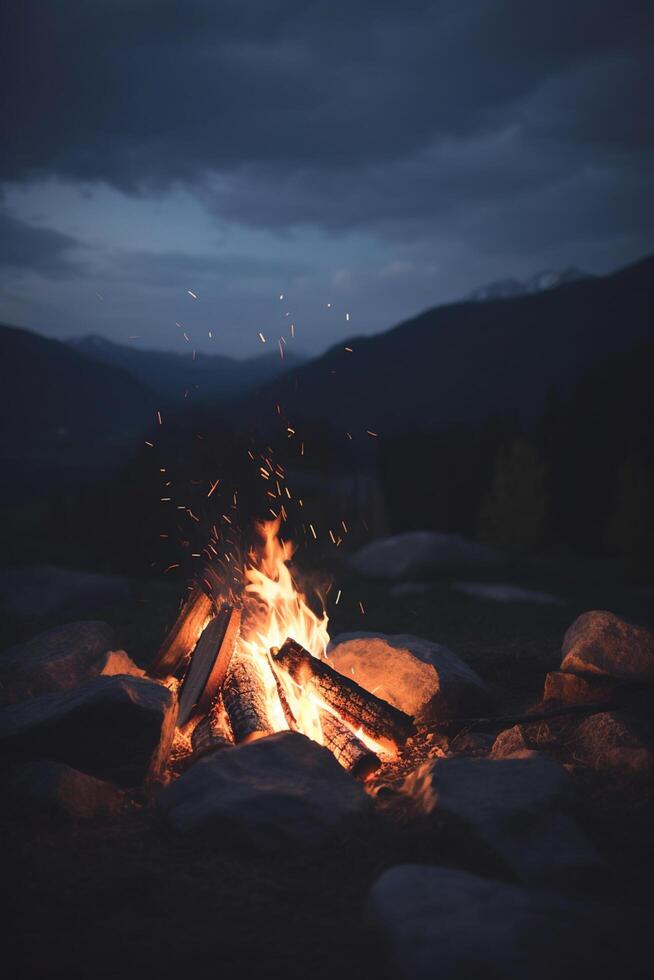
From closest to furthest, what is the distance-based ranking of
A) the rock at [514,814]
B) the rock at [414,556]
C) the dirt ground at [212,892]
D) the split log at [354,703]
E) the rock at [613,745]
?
the dirt ground at [212,892], the rock at [514,814], the rock at [613,745], the split log at [354,703], the rock at [414,556]

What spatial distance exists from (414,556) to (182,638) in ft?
39.4

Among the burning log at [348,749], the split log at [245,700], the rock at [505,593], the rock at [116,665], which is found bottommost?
the rock at [505,593]

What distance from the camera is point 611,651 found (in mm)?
5633

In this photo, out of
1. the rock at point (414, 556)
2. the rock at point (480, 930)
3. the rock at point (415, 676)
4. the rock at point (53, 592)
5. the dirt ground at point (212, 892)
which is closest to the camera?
the rock at point (480, 930)

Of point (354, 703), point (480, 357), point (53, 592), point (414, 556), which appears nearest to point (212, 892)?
point (354, 703)

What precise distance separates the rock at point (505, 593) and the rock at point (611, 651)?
22.1 ft

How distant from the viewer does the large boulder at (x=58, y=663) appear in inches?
227

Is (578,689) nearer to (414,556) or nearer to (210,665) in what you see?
(210,665)

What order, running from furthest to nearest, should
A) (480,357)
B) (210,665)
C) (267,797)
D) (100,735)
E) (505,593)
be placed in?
(480,357), (505,593), (210,665), (100,735), (267,797)

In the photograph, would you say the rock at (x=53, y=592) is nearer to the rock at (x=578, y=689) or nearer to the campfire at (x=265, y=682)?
the campfire at (x=265, y=682)

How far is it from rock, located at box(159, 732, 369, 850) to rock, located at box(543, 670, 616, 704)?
7.47ft

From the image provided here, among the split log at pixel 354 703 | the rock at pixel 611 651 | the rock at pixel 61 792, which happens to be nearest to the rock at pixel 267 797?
the rock at pixel 61 792

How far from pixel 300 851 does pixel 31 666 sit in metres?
3.44

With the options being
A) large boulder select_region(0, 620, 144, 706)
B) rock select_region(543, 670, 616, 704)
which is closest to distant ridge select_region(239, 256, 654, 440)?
large boulder select_region(0, 620, 144, 706)
